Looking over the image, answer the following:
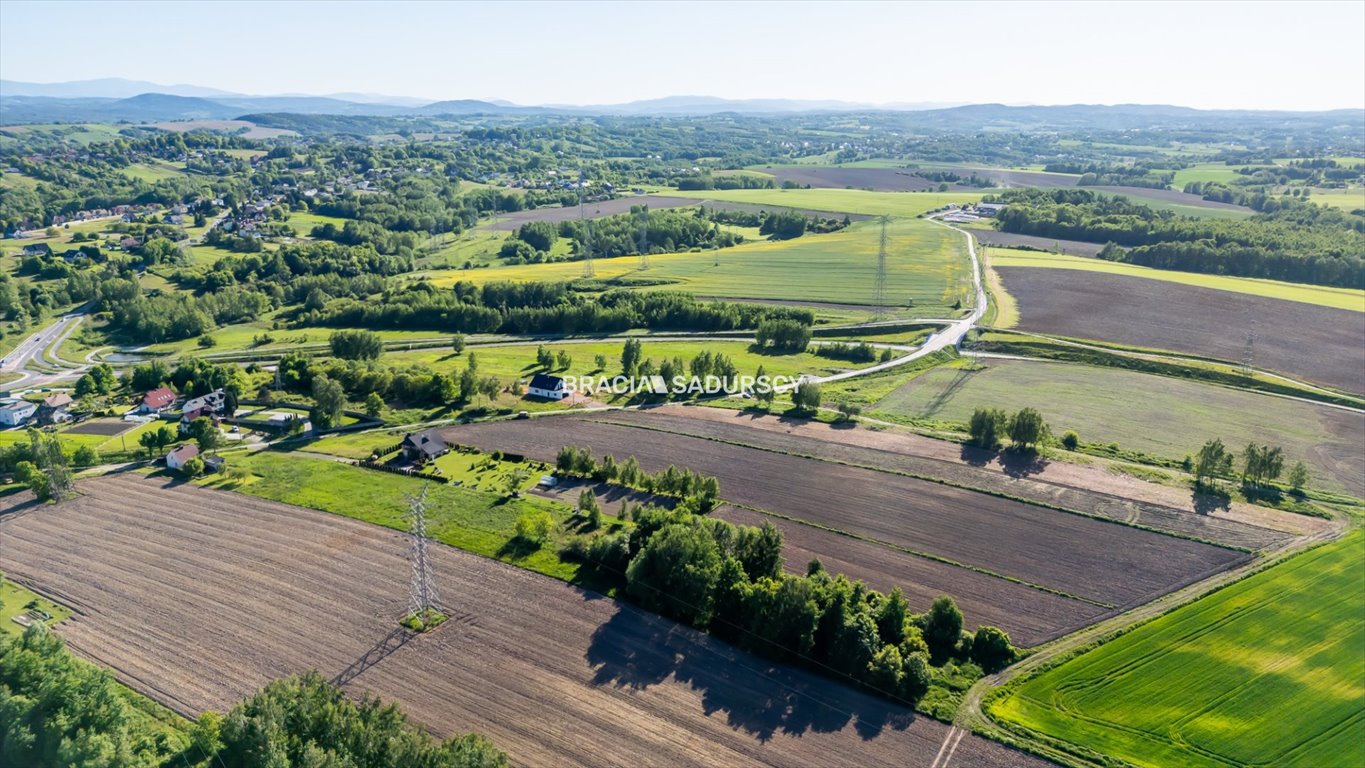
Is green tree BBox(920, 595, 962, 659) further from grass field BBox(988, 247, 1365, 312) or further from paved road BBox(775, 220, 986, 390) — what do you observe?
grass field BBox(988, 247, 1365, 312)

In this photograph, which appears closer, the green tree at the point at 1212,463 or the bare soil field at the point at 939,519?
the bare soil field at the point at 939,519

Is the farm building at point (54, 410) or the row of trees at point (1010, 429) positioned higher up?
the row of trees at point (1010, 429)

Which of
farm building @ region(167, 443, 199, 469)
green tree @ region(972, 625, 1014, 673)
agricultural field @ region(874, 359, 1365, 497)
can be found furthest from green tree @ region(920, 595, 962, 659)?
farm building @ region(167, 443, 199, 469)

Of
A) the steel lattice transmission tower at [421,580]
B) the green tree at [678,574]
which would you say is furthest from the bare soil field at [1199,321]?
the steel lattice transmission tower at [421,580]

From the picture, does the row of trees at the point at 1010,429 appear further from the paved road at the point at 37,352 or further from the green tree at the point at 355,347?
the paved road at the point at 37,352

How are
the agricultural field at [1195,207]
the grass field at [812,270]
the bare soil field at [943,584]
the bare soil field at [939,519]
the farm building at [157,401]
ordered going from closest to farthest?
1. the bare soil field at [943,584]
2. the bare soil field at [939,519]
3. the farm building at [157,401]
4. the grass field at [812,270]
5. the agricultural field at [1195,207]

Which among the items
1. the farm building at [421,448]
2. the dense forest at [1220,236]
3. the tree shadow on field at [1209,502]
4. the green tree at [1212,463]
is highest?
the dense forest at [1220,236]
